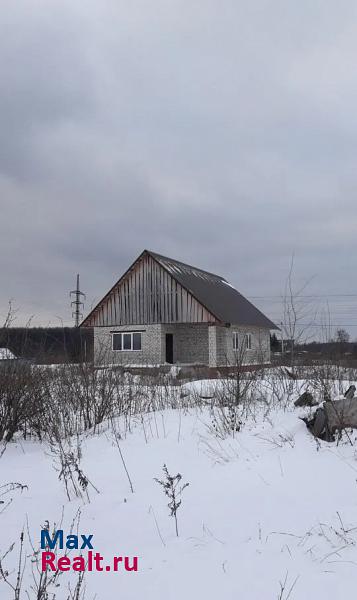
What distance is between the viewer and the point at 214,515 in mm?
3791

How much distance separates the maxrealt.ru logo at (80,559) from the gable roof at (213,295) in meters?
21.8

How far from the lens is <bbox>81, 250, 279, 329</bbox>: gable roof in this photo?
2630 centimetres

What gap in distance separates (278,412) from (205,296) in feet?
Result: 67.2

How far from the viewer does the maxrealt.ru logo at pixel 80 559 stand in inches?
121

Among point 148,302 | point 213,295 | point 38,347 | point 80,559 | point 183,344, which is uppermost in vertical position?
point 213,295

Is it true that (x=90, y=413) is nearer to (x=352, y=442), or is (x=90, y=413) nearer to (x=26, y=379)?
(x=26, y=379)

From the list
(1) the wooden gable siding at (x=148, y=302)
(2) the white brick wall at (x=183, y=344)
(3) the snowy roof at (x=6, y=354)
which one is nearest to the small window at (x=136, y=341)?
(2) the white brick wall at (x=183, y=344)

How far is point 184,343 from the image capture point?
28.1 metres

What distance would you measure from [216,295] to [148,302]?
570cm

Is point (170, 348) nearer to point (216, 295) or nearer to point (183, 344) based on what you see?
point (183, 344)

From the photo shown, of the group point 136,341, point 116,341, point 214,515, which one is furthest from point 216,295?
point 214,515

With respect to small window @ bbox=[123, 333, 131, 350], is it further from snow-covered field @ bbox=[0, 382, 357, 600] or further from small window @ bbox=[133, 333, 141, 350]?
snow-covered field @ bbox=[0, 382, 357, 600]

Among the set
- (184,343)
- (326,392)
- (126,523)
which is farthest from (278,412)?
(184,343)

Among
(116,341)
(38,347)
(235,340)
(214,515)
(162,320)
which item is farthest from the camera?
(235,340)
